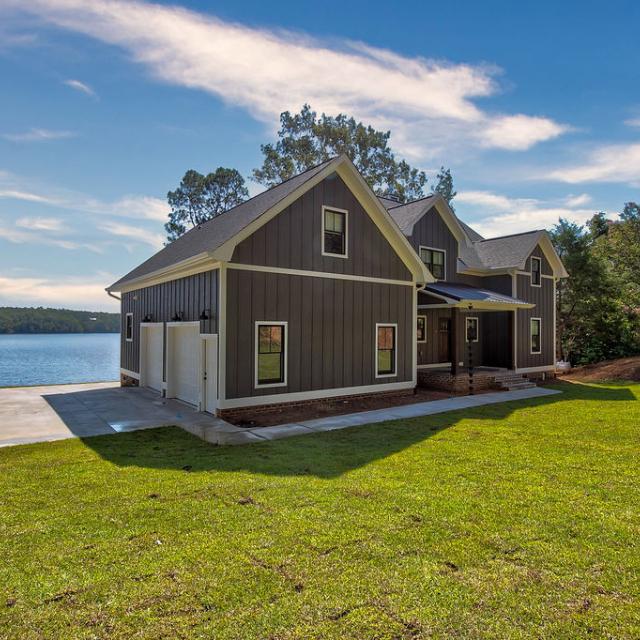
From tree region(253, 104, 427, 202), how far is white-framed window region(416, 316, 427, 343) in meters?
16.1

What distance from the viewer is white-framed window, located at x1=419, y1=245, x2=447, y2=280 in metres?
16.7

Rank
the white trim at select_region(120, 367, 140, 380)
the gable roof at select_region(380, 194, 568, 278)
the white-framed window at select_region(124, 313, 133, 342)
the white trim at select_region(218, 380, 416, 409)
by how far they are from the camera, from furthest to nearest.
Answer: the white-framed window at select_region(124, 313, 133, 342), the gable roof at select_region(380, 194, 568, 278), the white trim at select_region(120, 367, 140, 380), the white trim at select_region(218, 380, 416, 409)

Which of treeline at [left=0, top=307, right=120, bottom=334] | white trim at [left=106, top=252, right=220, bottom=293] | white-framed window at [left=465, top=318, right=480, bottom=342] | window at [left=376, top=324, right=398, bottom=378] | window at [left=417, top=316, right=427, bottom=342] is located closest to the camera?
white trim at [left=106, top=252, right=220, bottom=293]

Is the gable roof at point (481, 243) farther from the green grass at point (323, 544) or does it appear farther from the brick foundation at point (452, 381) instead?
the green grass at point (323, 544)

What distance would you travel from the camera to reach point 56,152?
1279cm

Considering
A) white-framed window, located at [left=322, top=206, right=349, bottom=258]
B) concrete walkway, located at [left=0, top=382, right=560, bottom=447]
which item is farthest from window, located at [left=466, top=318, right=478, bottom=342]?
white-framed window, located at [left=322, top=206, right=349, bottom=258]

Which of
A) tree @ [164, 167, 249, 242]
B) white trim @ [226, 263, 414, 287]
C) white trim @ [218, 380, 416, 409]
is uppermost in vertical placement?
tree @ [164, 167, 249, 242]

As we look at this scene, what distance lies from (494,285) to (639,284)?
1465 cm

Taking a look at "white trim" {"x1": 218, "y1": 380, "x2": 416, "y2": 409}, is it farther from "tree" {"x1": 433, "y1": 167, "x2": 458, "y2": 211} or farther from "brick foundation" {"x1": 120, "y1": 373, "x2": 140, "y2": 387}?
"tree" {"x1": 433, "y1": 167, "x2": 458, "y2": 211}

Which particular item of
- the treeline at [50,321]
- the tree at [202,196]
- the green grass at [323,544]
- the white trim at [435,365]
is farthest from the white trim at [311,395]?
the treeline at [50,321]

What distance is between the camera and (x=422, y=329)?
16.6 meters

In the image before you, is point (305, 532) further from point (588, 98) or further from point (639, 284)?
point (639, 284)

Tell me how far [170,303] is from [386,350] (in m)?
6.77

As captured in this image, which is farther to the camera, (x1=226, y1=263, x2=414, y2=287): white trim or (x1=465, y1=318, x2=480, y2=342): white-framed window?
(x1=465, y1=318, x2=480, y2=342): white-framed window
